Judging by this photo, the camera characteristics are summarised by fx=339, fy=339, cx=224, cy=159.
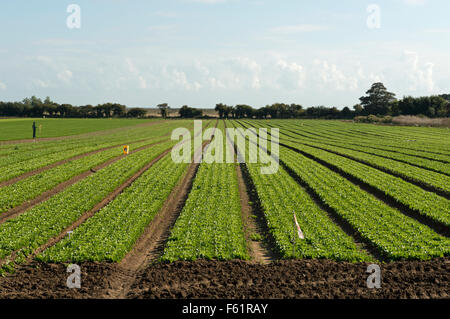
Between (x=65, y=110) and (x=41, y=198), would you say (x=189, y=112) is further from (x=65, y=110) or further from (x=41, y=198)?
(x=41, y=198)

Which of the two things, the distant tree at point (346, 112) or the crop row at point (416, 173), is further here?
the distant tree at point (346, 112)

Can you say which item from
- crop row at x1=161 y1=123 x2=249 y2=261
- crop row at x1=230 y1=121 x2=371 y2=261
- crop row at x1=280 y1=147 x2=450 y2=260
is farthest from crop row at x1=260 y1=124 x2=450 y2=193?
crop row at x1=161 y1=123 x2=249 y2=261

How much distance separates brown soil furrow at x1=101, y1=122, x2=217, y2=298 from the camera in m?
11.3

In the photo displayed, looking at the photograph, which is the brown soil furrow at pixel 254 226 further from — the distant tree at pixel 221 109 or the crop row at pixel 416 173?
the distant tree at pixel 221 109

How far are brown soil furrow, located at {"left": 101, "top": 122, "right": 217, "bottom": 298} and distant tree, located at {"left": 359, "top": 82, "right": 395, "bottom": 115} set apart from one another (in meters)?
166

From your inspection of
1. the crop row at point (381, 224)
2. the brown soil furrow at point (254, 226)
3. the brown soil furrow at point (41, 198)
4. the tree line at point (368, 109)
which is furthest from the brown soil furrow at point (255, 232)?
the tree line at point (368, 109)

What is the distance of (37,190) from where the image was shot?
22.1 m

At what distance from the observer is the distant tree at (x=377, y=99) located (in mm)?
166500

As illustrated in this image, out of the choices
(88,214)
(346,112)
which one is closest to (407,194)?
(88,214)

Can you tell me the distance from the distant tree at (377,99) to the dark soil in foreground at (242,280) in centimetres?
16955

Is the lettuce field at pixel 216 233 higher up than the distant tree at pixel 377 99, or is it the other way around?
the distant tree at pixel 377 99

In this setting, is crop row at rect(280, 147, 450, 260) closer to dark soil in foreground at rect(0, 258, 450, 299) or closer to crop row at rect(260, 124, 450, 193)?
dark soil in foreground at rect(0, 258, 450, 299)
